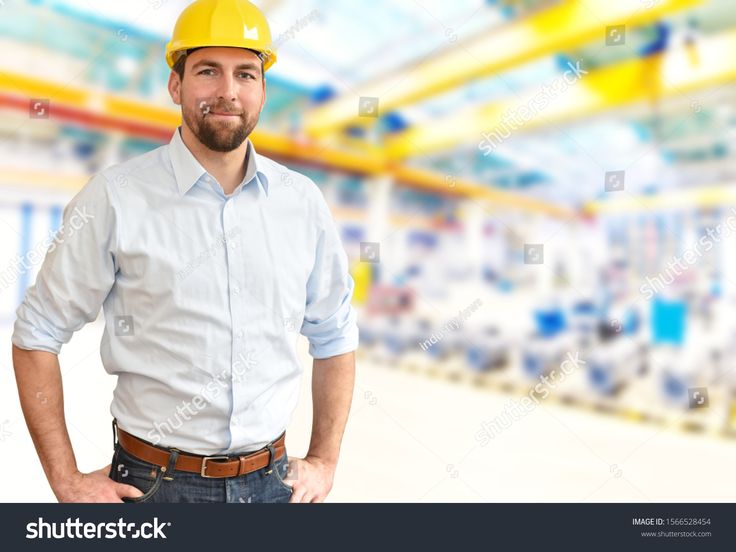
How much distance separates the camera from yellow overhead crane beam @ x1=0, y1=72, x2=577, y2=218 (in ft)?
17.2

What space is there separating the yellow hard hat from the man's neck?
7.7 inches

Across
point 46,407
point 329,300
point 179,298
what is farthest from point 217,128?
point 46,407

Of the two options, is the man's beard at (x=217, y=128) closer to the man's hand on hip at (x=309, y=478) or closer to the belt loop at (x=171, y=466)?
the belt loop at (x=171, y=466)

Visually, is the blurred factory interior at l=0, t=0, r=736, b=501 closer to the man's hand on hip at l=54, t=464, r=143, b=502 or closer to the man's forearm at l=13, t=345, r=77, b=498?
the man's forearm at l=13, t=345, r=77, b=498

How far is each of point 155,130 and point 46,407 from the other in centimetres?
512

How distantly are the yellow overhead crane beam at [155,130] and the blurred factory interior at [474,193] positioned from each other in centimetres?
2

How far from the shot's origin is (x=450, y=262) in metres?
9.23

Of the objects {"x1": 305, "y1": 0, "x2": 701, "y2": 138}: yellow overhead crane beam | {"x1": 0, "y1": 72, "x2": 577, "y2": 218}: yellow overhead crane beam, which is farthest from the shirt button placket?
{"x1": 0, "y1": 72, "x2": 577, "y2": 218}: yellow overhead crane beam

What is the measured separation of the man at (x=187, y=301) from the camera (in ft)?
4.29

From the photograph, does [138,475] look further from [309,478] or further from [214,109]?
[214,109]

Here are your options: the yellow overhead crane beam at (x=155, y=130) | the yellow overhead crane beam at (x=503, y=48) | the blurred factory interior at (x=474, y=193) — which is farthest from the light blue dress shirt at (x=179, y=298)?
the yellow overhead crane beam at (x=155, y=130)
